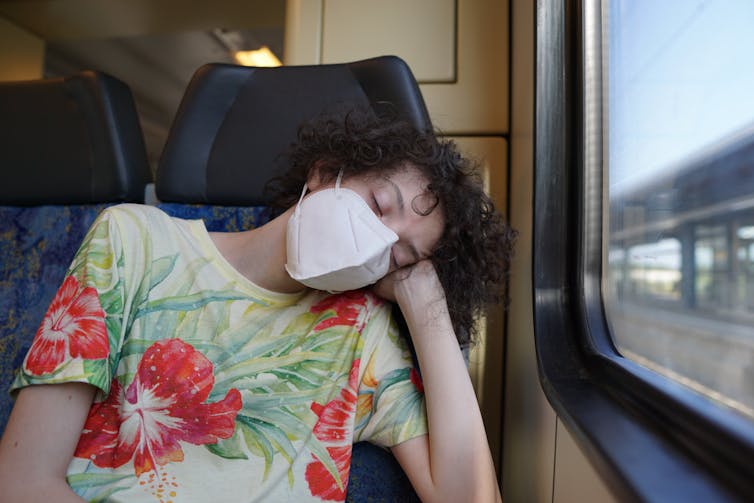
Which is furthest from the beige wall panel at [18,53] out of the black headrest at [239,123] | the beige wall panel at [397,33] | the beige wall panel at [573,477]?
the beige wall panel at [573,477]

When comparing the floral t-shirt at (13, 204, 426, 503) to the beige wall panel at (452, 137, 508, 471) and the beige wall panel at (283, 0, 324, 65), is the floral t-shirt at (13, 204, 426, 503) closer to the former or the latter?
the beige wall panel at (452, 137, 508, 471)

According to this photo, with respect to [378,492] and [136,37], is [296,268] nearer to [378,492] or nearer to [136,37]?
[378,492]

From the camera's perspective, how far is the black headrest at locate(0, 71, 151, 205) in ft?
4.96

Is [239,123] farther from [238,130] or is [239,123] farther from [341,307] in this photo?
[341,307]

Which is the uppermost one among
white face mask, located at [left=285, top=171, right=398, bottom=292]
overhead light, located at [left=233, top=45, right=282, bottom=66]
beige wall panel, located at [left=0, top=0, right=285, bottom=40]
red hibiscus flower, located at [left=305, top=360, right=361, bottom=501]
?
overhead light, located at [left=233, top=45, right=282, bottom=66]

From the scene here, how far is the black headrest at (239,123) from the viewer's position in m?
1.39

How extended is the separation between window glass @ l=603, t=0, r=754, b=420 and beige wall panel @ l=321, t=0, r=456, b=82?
2.33ft

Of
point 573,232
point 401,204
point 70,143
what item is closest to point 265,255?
point 401,204

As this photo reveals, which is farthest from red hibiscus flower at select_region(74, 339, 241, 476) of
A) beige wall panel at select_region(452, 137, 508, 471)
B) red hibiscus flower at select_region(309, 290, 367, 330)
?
beige wall panel at select_region(452, 137, 508, 471)

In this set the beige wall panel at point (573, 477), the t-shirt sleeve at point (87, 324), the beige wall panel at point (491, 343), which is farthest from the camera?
the beige wall panel at point (491, 343)

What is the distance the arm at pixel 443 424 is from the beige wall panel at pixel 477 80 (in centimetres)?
80

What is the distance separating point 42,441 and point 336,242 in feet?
1.78

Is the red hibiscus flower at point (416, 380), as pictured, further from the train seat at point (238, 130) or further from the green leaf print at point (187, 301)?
the train seat at point (238, 130)

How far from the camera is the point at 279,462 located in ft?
3.12
